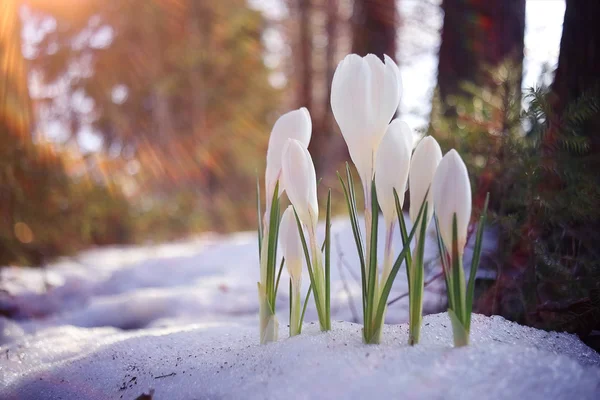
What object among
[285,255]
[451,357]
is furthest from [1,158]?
[451,357]

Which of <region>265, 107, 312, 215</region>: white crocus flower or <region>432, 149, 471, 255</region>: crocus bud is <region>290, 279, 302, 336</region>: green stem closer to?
<region>265, 107, 312, 215</region>: white crocus flower

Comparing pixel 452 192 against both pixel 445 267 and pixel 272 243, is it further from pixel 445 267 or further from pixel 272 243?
pixel 272 243

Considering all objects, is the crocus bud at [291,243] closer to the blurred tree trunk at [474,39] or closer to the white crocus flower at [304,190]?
the white crocus flower at [304,190]

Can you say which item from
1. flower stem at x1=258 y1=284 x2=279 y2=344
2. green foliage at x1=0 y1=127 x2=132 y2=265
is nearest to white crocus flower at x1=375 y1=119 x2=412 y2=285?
flower stem at x1=258 y1=284 x2=279 y2=344

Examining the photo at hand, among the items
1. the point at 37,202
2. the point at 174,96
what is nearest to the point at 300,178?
the point at 37,202

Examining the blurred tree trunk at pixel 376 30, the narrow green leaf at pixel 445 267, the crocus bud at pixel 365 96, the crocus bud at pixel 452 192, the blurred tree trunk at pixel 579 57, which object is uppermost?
the blurred tree trunk at pixel 376 30

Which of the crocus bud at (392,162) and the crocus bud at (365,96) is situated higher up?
the crocus bud at (365,96)

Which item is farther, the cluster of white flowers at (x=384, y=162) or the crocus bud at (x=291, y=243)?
the crocus bud at (x=291, y=243)

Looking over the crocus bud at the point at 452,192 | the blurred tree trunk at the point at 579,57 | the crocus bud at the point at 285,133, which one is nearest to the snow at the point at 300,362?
the crocus bud at the point at 452,192
